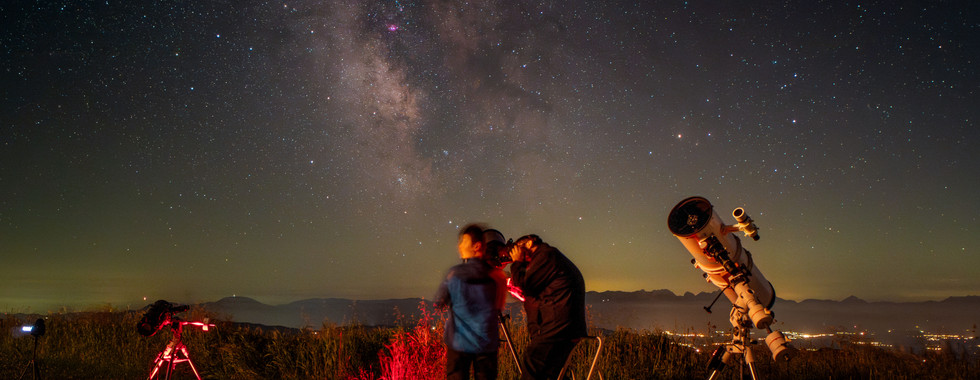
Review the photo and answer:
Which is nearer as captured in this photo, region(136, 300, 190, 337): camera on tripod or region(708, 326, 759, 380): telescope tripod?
region(708, 326, 759, 380): telescope tripod

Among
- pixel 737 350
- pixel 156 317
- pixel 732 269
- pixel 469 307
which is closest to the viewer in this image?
pixel 469 307

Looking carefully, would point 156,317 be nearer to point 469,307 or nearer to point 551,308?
point 469,307

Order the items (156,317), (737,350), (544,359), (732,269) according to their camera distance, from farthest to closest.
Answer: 1. (156,317)
2. (732,269)
3. (737,350)
4. (544,359)

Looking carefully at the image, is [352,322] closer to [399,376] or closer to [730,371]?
[399,376]

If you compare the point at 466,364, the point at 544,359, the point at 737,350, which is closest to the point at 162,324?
the point at 466,364

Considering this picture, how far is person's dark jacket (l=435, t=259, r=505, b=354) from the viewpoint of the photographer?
3.95 meters

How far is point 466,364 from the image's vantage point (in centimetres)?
402

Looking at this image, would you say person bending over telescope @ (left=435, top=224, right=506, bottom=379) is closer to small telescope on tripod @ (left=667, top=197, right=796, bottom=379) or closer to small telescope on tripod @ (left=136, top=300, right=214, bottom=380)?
small telescope on tripod @ (left=667, top=197, right=796, bottom=379)

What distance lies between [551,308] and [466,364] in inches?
31.2

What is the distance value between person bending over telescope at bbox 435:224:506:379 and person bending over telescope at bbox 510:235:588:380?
0.27 meters

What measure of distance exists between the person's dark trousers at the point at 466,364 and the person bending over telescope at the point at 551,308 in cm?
29

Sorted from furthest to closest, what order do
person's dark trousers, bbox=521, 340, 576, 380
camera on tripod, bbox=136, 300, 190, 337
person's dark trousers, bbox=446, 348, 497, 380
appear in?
camera on tripod, bbox=136, 300, 190, 337
person's dark trousers, bbox=446, 348, 497, 380
person's dark trousers, bbox=521, 340, 576, 380

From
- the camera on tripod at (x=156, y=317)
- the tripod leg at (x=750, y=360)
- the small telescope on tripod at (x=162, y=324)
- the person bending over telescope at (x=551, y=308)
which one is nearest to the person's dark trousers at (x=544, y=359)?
the person bending over telescope at (x=551, y=308)

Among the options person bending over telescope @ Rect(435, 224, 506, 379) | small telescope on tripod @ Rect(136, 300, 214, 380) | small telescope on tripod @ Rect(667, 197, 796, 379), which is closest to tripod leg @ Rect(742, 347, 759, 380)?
small telescope on tripod @ Rect(667, 197, 796, 379)
